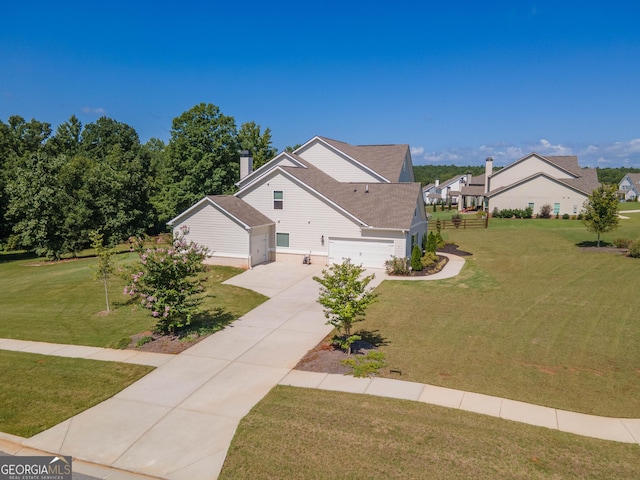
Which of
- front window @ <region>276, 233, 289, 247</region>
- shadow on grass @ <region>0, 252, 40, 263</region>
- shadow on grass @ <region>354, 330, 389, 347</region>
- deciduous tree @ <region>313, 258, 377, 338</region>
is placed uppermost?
front window @ <region>276, 233, 289, 247</region>

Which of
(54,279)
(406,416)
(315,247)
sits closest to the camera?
(406,416)

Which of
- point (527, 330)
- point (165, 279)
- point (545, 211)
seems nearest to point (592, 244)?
point (545, 211)

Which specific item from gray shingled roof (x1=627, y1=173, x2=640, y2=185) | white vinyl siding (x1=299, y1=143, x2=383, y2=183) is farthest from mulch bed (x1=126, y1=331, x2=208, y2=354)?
gray shingled roof (x1=627, y1=173, x2=640, y2=185)

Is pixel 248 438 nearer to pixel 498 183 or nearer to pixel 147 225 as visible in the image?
pixel 147 225

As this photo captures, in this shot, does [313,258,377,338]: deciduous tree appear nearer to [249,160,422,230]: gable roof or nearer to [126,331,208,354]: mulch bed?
[126,331,208,354]: mulch bed

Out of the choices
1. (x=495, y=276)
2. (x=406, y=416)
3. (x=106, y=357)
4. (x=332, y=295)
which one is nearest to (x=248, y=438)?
(x=406, y=416)
